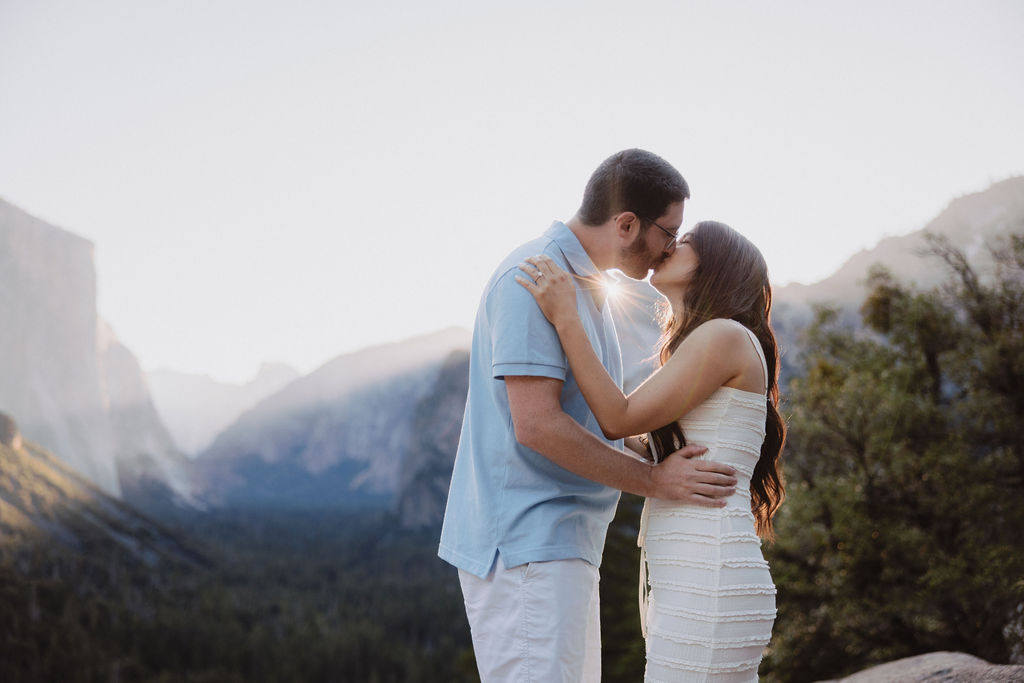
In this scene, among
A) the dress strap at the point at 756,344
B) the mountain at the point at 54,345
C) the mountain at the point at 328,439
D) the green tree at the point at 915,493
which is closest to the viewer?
the dress strap at the point at 756,344

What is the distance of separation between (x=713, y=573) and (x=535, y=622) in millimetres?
572

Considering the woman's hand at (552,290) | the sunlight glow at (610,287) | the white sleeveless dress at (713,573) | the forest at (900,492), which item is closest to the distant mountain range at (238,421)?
the forest at (900,492)

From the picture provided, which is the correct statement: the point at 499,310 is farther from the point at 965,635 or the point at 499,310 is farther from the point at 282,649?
the point at 282,649

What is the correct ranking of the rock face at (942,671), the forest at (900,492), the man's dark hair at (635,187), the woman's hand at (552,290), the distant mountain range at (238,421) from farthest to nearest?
the distant mountain range at (238,421)
the forest at (900,492)
the rock face at (942,671)
the man's dark hair at (635,187)
the woman's hand at (552,290)

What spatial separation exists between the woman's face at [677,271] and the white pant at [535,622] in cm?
101

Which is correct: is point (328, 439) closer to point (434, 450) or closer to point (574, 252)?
point (434, 450)

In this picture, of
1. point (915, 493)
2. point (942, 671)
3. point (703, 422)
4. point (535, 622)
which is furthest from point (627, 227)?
point (915, 493)

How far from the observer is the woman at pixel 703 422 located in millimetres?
2287

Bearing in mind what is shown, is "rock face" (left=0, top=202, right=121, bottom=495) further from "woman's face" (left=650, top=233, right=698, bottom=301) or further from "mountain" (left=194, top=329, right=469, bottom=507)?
"woman's face" (left=650, top=233, right=698, bottom=301)

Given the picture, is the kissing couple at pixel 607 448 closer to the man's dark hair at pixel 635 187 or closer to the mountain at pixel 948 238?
the man's dark hair at pixel 635 187

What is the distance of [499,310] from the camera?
2375 millimetres

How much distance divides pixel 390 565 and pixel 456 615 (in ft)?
108

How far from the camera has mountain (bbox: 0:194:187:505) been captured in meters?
112

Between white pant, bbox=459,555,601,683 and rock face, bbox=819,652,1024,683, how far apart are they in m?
2.11
